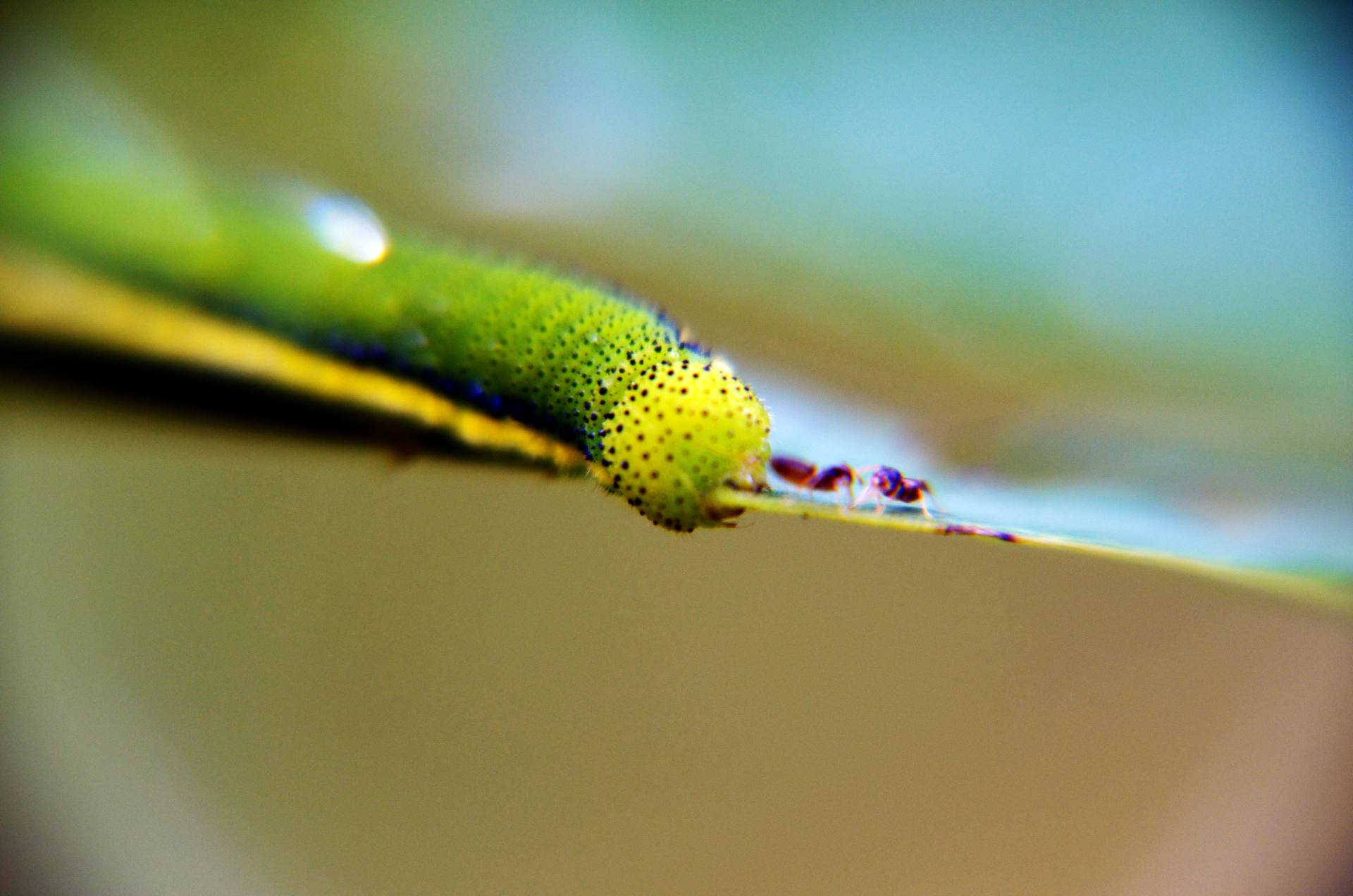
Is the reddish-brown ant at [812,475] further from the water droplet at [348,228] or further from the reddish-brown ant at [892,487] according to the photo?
the water droplet at [348,228]

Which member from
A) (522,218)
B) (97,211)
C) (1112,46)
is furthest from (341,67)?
(1112,46)

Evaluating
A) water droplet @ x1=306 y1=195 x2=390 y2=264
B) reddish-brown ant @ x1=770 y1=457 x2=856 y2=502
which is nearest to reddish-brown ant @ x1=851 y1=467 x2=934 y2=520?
reddish-brown ant @ x1=770 y1=457 x2=856 y2=502

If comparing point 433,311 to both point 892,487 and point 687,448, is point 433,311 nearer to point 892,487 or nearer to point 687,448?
point 687,448

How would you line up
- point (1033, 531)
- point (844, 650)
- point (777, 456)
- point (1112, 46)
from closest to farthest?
point (1033, 531) < point (777, 456) < point (1112, 46) < point (844, 650)

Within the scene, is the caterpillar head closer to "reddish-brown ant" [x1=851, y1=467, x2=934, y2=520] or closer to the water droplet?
"reddish-brown ant" [x1=851, y1=467, x2=934, y2=520]

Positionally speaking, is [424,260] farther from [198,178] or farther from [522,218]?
[522,218]

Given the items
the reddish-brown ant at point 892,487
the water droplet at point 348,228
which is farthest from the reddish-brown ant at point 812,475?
the water droplet at point 348,228

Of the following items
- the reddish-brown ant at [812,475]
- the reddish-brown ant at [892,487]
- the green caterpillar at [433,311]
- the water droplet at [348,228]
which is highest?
the water droplet at [348,228]
